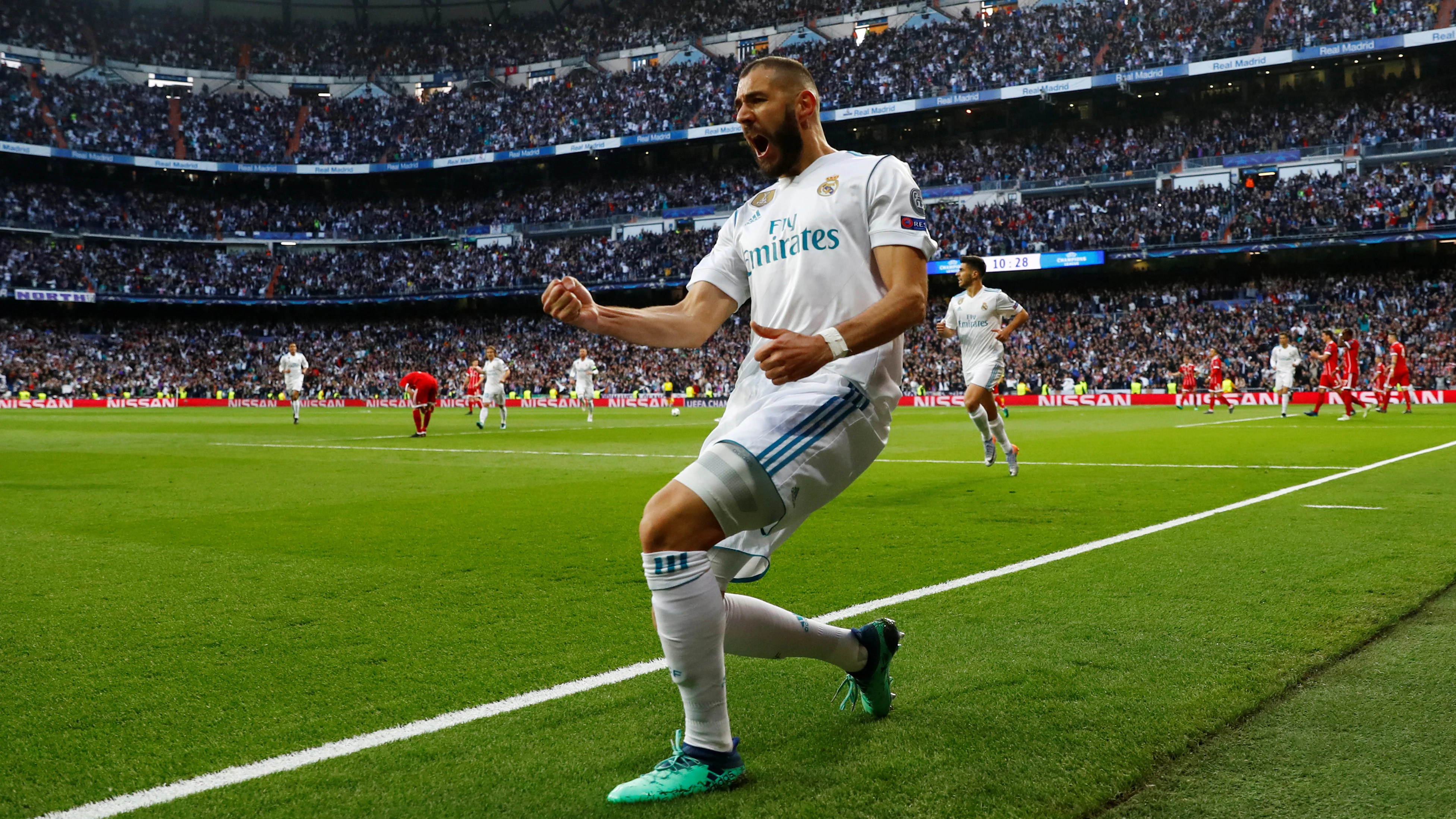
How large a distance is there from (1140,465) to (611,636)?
385 inches

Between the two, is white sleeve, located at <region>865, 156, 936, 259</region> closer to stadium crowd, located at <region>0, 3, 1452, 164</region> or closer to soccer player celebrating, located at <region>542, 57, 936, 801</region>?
soccer player celebrating, located at <region>542, 57, 936, 801</region>

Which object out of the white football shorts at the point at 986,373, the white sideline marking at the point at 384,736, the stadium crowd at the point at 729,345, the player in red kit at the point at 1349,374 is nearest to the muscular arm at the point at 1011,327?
the white football shorts at the point at 986,373

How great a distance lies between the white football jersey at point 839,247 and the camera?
126 inches

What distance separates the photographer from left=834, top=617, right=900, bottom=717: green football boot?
3.46 m

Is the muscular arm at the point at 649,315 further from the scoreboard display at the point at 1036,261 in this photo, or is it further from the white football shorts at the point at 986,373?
the scoreboard display at the point at 1036,261

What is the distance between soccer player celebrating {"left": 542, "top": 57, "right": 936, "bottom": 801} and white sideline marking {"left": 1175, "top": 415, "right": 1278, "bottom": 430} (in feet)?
64.3

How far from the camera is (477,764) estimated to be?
2994mm

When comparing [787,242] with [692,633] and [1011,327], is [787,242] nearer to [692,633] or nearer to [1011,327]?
[692,633]

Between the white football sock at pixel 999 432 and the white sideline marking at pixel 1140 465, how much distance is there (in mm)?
1339

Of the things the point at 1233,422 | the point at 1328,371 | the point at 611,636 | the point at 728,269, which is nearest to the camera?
the point at 728,269

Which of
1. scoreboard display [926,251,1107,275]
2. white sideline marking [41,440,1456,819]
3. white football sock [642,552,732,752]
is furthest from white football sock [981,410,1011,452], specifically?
scoreboard display [926,251,1107,275]

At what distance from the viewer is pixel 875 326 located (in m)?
2.98

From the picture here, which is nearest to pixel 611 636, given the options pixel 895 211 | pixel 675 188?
pixel 895 211

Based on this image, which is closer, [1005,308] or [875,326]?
[875,326]
